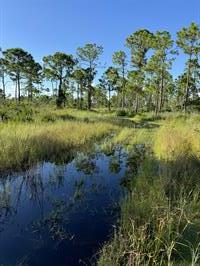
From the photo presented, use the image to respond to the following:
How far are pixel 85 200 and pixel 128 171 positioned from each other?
95.7 inches

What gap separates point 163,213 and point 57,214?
5.55 feet

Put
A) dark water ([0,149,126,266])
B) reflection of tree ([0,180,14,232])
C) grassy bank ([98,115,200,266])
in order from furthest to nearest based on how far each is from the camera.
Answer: reflection of tree ([0,180,14,232]), dark water ([0,149,126,266]), grassy bank ([98,115,200,266])

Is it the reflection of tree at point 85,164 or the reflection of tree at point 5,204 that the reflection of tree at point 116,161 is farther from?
the reflection of tree at point 5,204

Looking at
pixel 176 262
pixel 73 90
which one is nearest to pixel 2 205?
pixel 176 262

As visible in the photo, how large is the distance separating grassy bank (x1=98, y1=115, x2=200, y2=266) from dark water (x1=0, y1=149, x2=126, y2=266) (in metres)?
0.33

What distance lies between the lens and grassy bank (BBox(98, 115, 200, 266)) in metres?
3.45

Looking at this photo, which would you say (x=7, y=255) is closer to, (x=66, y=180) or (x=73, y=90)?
(x=66, y=180)

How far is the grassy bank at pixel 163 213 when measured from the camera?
3.45 meters

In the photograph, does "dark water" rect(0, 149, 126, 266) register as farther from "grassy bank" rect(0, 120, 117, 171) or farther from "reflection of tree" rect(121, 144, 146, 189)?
"grassy bank" rect(0, 120, 117, 171)

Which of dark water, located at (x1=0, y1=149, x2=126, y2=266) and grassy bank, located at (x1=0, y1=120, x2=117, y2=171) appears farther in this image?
grassy bank, located at (x1=0, y1=120, x2=117, y2=171)

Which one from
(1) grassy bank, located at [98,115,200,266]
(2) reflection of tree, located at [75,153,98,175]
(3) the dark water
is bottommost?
(3) the dark water

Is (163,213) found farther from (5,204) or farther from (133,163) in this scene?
(133,163)

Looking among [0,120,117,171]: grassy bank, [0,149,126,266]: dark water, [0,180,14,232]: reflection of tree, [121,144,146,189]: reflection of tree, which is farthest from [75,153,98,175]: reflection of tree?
[0,180,14,232]: reflection of tree

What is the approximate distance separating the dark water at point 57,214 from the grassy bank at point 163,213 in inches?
13.1
